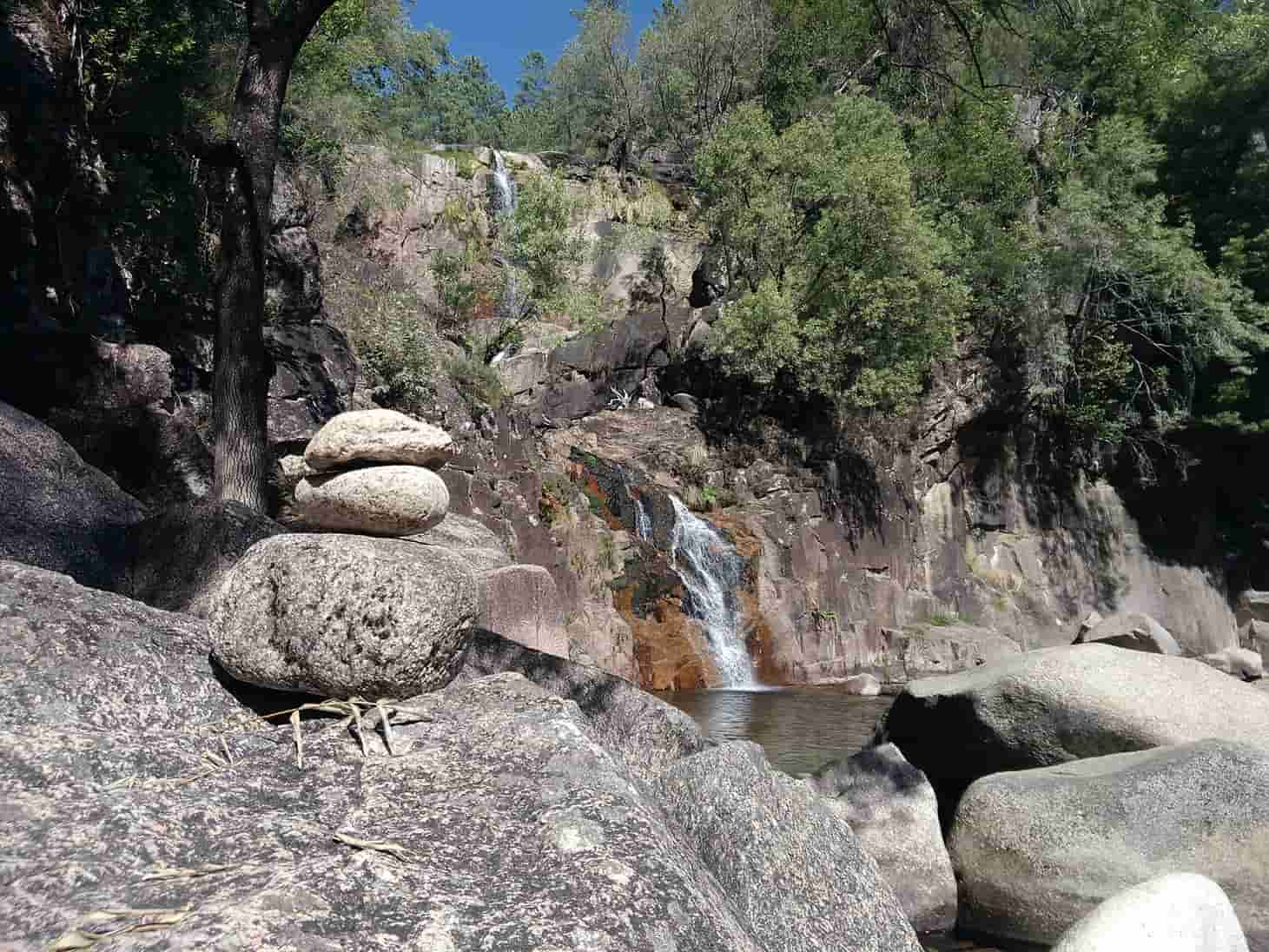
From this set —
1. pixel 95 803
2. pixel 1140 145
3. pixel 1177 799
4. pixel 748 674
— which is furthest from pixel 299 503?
pixel 1140 145

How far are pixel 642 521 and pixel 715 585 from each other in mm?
1836

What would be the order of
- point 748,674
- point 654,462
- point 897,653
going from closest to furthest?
1. point 748,674
2. point 897,653
3. point 654,462

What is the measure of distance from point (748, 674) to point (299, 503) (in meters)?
14.3

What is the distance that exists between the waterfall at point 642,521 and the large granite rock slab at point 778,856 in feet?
42.8

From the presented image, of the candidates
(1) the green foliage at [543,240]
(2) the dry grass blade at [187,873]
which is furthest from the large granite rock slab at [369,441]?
(1) the green foliage at [543,240]

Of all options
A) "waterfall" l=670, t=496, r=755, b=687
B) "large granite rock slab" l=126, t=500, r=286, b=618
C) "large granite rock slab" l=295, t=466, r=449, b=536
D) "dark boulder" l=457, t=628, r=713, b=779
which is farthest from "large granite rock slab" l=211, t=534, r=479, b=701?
"waterfall" l=670, t=496, r=755, b=687

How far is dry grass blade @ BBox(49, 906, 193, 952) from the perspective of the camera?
2119mm

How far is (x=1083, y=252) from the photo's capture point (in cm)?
2355

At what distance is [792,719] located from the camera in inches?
544

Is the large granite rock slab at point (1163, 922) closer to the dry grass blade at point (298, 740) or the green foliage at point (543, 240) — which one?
the dry grass blade at point (298, 740)

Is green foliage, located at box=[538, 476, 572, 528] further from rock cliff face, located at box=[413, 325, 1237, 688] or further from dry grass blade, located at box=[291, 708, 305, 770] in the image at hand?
dry grass blade, located at box=[291, 708, 305, 770]

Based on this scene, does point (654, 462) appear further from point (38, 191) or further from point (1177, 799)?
point (1177, 799)

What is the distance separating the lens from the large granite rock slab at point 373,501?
14.2ft

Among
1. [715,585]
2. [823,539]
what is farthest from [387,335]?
[823,539]
